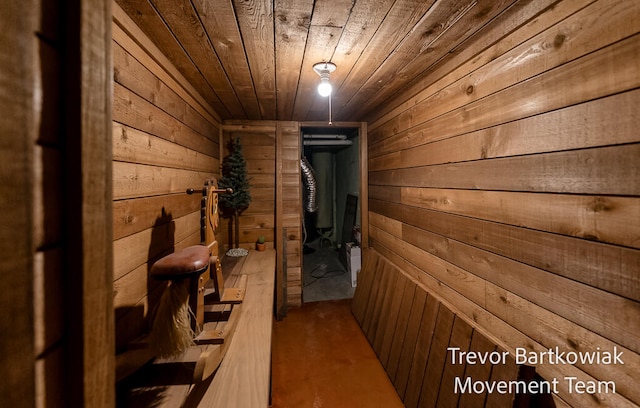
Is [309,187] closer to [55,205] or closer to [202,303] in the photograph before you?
[202,303]

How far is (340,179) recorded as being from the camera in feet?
20.7

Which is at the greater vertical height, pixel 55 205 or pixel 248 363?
pixel 55 205

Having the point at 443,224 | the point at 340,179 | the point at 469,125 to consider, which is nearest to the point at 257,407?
the point at 443,224

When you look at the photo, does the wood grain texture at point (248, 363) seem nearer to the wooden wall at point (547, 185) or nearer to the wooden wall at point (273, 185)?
the wooden wall at point (547, 185)

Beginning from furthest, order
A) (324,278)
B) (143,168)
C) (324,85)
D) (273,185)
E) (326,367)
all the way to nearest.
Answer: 1. (324,278)
2. (273,185)
3. (326,367)
4. (324,85)
5. (143,168)

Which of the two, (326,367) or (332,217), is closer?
(326,367)

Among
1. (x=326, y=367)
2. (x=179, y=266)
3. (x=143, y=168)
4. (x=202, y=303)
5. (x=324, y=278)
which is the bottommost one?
(x=326, y=367)

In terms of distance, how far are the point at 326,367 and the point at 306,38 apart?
8.55 ft

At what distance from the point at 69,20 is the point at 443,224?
6.47 feet

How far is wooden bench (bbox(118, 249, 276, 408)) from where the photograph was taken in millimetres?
1089

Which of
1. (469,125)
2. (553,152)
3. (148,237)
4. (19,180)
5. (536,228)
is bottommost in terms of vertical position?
(148,237)

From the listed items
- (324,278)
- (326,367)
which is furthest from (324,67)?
(324,278)

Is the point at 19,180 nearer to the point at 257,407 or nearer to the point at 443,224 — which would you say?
the point at 257,407

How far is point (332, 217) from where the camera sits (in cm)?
666
